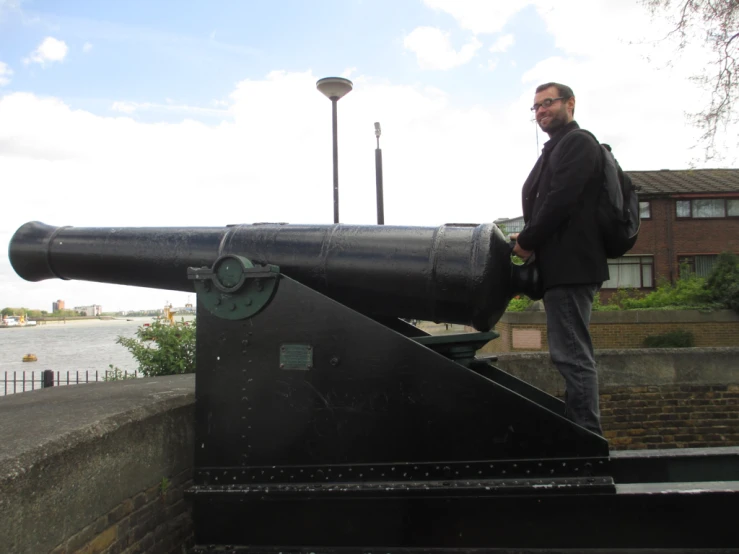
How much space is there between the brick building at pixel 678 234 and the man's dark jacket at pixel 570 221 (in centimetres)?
2474

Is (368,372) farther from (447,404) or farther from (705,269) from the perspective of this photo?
(705,269)

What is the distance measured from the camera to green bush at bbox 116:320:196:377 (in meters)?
6.45

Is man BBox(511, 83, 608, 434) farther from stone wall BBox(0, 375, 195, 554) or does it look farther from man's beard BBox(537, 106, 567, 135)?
Result: stone wall BBox(0, 375, 195, 554)

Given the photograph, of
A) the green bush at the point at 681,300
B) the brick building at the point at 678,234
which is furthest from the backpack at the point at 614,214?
the brick building at the point at 678,234

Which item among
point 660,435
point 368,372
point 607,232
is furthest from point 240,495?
point 660,435

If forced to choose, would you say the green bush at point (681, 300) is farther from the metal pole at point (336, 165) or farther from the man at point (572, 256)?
the man at point (572, 256)

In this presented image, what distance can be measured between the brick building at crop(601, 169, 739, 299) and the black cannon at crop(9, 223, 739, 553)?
2504 cm

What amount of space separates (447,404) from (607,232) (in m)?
1.12

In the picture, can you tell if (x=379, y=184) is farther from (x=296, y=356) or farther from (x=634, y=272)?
(x=634, y=272)

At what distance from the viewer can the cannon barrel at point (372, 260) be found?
2.60m

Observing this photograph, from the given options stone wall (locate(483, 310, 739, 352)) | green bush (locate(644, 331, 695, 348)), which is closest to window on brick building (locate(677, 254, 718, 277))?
stone wall (locate(483, 310, 739, 352))

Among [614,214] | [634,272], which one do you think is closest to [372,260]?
[614,214]

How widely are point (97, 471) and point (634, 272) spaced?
2677 cm

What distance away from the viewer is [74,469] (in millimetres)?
2133
